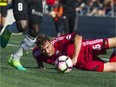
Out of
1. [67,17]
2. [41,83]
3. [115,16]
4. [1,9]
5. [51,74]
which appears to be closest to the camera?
[41,83]

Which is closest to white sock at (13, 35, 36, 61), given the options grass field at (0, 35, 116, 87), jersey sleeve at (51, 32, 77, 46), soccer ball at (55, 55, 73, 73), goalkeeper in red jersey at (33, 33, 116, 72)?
goalkeeper in red jersey at (33, 33, 116, 72)

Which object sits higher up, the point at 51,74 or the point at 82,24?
the point at 51,74

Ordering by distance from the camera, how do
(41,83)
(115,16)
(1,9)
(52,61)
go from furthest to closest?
(115,16) → (1,9) → (52,61) → (41,83)

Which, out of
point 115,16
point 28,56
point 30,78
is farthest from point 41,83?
point 115,16

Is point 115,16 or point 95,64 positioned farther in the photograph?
point 115,16

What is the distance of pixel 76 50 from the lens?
9.77 metres

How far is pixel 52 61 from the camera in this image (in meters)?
10.0

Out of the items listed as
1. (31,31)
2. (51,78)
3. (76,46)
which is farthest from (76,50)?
(51,78)

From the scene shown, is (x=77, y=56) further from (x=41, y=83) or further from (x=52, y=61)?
(x=41, y=83)

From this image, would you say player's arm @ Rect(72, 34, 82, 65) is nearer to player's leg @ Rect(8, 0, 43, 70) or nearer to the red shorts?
the red shorts

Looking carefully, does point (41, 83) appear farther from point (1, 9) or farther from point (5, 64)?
point (1, 9)

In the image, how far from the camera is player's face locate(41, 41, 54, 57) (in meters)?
9.55

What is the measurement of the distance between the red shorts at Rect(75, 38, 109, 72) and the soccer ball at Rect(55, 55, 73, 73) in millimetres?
678

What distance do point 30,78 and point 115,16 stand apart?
1608cm
